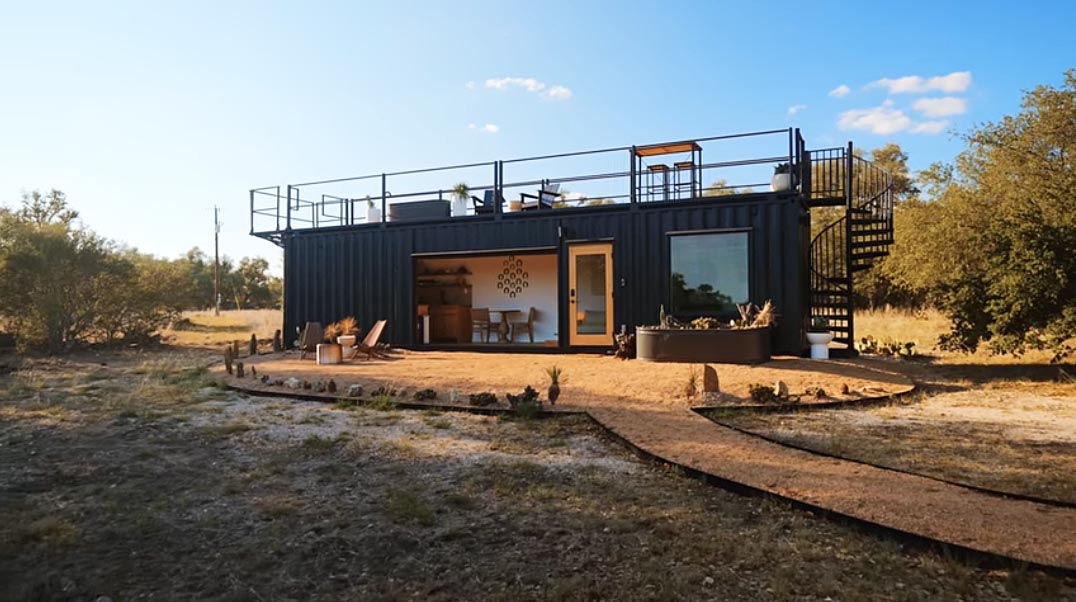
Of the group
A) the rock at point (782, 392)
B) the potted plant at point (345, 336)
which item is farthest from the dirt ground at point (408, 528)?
the potted plant at point (345, 336)

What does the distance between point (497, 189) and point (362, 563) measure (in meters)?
9.59

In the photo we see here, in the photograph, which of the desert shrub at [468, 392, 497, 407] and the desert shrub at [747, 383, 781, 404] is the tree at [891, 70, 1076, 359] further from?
the desert shrub at [468, 392, 497, 407]

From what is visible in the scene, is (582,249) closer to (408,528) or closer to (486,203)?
(486,203)

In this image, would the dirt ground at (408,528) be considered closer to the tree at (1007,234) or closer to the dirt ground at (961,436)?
the dirt ground at (961,436)

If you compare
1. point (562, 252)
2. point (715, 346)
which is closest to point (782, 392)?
point (715, 346)

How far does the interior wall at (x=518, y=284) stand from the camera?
14047mm

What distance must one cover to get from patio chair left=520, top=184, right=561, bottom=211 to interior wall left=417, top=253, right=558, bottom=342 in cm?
163

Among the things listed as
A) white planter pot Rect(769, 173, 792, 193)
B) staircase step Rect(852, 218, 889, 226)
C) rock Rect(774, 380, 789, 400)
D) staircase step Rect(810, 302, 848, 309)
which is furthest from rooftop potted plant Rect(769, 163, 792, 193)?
rock Rect(774, 380, 789, 400)

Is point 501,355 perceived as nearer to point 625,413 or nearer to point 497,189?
point 497,189

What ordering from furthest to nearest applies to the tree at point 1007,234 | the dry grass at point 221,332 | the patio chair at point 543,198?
the dry grass at point 221,332
the patio chair at point 543,198
the tree at point 1007,234

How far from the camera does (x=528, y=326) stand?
13930mm

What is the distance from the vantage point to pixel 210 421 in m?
5.88

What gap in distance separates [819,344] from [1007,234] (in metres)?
2.69

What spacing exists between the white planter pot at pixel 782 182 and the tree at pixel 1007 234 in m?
2.48
